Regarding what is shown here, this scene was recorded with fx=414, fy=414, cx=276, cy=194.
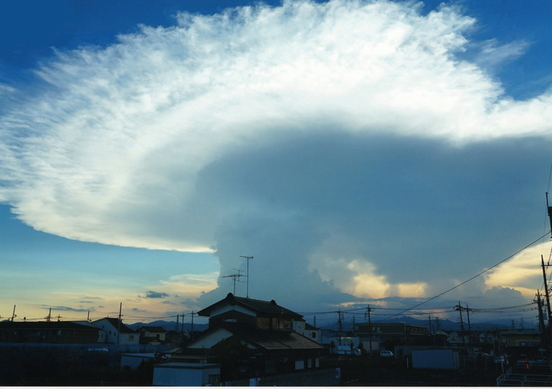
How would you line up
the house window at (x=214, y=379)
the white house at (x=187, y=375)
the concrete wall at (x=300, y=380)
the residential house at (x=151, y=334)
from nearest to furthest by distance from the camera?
the white house at (x=187, y=375)
the house window at (x=214, y=379)
the concrete wall at (x=300, y=380)
the residential house at (x=151, y=334)

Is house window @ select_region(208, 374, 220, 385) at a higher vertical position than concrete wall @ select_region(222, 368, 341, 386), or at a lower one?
higher

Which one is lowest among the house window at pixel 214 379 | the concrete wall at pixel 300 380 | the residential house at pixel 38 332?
the concrete wall at pixel 300 380

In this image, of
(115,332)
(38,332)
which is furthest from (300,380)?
(115,332)

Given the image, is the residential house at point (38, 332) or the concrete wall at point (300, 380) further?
the residential house at point (38, 332)

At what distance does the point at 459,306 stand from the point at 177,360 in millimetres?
81775

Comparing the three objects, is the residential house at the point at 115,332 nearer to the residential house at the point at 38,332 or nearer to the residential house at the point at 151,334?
the residential house at the point at 151,334

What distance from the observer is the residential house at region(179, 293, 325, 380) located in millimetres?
31656

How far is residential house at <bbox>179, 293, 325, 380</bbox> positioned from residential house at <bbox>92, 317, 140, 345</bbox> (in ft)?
158

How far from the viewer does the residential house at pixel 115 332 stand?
8038 cm

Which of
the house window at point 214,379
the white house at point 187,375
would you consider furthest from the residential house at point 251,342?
the white house at point 187,375

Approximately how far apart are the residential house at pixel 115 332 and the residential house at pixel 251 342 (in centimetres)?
4825

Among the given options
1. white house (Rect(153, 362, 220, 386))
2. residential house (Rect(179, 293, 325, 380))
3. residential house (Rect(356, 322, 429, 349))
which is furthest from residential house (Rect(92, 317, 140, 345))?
residential house (Rect(356, 322, 429, 349))

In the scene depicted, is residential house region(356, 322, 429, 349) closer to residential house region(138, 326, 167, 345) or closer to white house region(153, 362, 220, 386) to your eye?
residential house region(138, 326, 167, 345)

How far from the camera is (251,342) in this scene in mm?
32156
